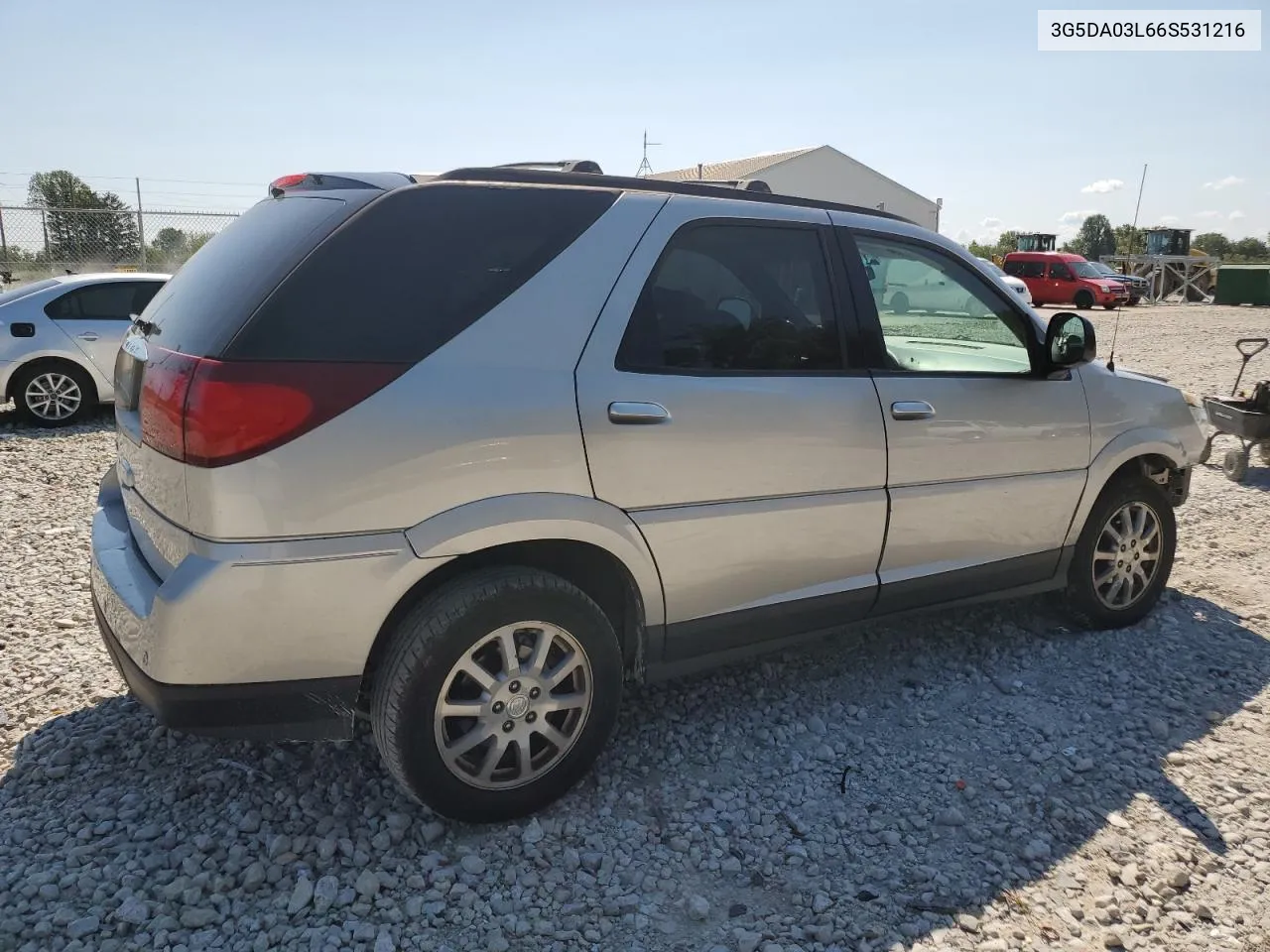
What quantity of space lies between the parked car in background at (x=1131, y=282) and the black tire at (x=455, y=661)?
3394 centimetres

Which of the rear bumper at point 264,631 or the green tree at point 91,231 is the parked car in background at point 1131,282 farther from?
the rear bumper at point 264,631

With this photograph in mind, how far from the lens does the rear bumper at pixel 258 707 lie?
246 cm

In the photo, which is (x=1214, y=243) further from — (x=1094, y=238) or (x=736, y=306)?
(x=736, y=306)

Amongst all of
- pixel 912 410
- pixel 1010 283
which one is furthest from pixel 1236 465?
pixel 1010 283

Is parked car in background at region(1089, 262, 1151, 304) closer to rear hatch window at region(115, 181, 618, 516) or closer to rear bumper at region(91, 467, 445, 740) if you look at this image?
rear hatch window at region(115, 181, 618, 516)

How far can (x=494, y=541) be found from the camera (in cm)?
262

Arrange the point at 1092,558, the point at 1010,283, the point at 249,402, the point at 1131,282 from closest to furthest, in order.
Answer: the point at 249,402
the point at 1092,558
the point at 1010,283
the point at 1131,282

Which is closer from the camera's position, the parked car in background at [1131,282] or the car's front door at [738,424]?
the car's front door at [738,424]

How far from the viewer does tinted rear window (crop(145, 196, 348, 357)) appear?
8.16 ft

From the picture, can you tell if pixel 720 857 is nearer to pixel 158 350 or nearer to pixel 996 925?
pixel 996 925

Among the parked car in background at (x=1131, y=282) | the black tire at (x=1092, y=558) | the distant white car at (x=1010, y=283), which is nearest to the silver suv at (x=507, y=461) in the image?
the distant white car at (x=1010, y=283)

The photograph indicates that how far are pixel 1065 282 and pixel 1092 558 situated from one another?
101 feet

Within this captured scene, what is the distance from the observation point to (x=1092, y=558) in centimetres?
431

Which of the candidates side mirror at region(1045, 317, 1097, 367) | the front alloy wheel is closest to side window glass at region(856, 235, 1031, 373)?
side mirror at region(1045, 317, 1097, 367)
